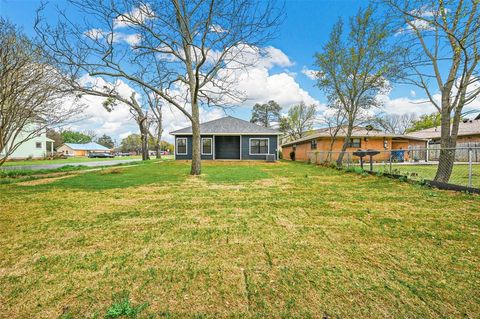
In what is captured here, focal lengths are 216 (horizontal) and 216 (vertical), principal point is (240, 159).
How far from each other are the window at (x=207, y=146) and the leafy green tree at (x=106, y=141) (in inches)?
3566

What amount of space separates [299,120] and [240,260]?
39.9m

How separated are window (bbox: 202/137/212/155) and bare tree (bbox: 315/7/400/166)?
1016 centimetres

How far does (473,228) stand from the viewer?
10.4 ft

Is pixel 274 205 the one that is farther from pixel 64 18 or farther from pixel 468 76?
pixel 64 18

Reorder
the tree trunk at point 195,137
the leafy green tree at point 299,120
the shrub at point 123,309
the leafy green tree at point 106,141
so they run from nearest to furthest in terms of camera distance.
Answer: the shrub at point 123,309
the tree trunk at point 195,137
the leafy green tree at point 299,120
the leafy green tree at point 106,141

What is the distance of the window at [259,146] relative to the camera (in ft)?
63.6

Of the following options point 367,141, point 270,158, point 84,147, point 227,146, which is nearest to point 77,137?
point 84,147

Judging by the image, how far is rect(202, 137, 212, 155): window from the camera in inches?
773

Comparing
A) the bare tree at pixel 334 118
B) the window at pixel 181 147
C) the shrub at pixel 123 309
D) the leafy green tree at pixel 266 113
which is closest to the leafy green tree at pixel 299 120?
the leafy green tree at pixel 266 113

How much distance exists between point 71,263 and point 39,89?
7178 mm

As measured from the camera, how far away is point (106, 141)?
307 feet

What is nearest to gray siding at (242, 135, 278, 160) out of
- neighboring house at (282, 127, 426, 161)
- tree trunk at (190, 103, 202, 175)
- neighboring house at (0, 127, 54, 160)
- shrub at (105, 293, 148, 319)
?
neighboring house at (282, 127, 426, 161)

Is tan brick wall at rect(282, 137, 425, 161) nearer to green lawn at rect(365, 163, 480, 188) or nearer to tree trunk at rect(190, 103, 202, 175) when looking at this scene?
green lawn at rect(365, 163, 480, 188)

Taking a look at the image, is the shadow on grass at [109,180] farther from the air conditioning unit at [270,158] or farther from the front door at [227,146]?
the front door at [227,146]
